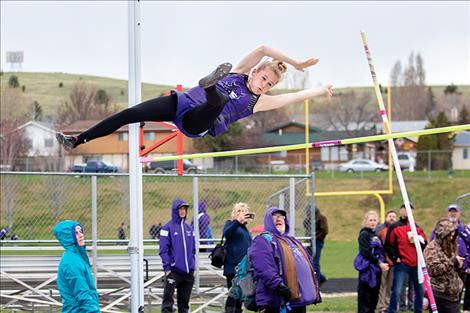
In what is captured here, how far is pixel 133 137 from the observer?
7648 millimetres

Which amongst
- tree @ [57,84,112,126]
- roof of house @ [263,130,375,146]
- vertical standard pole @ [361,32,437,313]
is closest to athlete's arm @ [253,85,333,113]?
vertical standard pole @ [361,32,437,313]

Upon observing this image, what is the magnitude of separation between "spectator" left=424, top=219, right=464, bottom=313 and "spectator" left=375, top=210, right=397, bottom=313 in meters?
2.68

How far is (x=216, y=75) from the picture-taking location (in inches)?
252

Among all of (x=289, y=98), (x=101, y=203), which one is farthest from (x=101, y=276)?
(x=101, y=203)

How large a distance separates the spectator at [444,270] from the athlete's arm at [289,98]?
2.31 m

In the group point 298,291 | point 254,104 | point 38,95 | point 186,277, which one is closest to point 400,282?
point 186,277

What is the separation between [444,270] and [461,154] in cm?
4157

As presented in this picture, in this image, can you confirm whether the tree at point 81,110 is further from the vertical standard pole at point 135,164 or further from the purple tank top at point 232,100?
the purple tank top at point 232,100

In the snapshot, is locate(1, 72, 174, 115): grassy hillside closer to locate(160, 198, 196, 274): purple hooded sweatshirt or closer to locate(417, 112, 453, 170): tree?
locate(417, 112, 453, 170): tree

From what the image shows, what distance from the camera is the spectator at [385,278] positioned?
38.8 feet

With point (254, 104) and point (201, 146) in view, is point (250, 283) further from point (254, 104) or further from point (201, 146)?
point (201, 146)

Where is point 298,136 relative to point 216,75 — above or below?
above

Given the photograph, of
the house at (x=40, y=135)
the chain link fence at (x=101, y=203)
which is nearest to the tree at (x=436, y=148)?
the chain link fence at (x=101, y=203)

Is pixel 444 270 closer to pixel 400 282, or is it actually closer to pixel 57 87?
pixel 400 282
